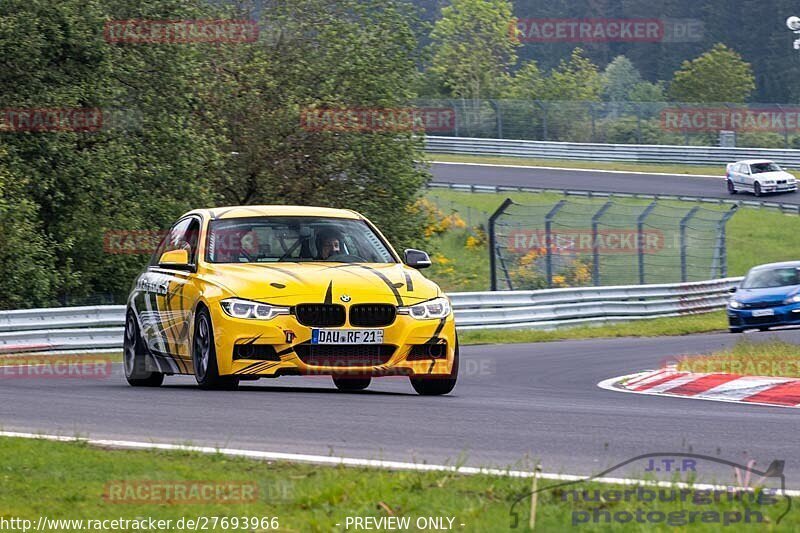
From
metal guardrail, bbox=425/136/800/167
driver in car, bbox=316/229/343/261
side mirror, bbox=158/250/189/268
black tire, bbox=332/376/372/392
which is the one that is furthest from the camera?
metal guardrail, bbox=425/136/800/167

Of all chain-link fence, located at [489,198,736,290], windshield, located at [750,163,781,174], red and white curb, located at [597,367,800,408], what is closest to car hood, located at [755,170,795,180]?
windshield, located at [750,163,781,174]

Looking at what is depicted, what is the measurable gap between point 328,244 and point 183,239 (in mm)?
1448

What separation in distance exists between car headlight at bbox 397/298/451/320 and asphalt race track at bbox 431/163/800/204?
128 ft

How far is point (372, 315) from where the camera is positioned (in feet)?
35.2

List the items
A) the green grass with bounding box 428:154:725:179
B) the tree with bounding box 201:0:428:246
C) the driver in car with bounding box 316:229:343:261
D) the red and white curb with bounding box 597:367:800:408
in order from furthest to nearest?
the green grass with bounding box 428:154:725:179
the tree with bounding box 201:0:428:246
the red and white curb with bounding box 597:367:800:408
the driver in car with bounding box 316:229:343:261

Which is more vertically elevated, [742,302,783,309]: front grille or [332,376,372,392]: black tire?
[332,376,372,392]: black tire

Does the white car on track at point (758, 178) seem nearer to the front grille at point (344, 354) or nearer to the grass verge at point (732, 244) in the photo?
the grass verge at point (732, 244)

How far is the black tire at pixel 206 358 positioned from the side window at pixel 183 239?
0.79 metres

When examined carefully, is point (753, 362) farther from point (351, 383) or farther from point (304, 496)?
point (304, 496)

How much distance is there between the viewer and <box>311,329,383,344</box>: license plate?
34.8 feet

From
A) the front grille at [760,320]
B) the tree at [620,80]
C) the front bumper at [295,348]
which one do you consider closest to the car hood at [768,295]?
the front grille at [760,320]

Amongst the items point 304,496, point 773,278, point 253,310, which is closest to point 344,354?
point 253,310

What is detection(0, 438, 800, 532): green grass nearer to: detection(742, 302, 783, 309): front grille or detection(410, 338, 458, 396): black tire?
detection(410, 338, 458, 396): black tire

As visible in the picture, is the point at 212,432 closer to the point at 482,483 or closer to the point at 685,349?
the point at 482,483
